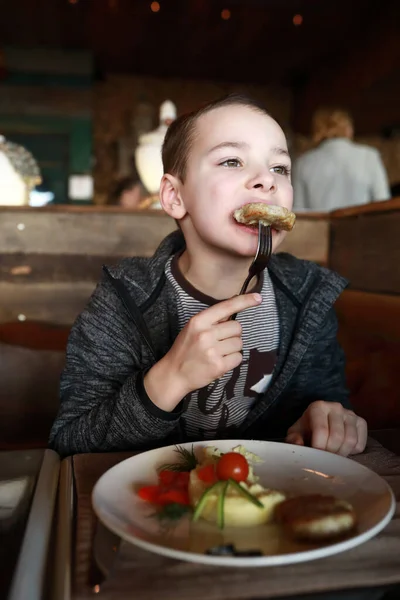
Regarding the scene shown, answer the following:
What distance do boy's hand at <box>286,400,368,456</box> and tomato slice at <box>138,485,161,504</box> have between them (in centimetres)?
33

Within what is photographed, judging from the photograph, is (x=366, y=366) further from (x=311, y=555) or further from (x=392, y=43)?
(x=392, y=43)

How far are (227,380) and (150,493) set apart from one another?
1.91 ft

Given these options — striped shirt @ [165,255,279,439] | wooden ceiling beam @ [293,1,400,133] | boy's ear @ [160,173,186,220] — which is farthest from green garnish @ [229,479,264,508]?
wooden ceiling beam @ [293,1,400,133]

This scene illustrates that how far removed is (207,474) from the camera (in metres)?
0.67

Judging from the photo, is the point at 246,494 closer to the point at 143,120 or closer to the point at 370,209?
the point at 370,209

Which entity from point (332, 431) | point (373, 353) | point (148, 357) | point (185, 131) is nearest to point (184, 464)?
point (332, 431)

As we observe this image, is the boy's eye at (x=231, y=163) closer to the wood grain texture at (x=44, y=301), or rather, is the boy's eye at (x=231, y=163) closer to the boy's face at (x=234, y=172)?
the boy's face at (x=234, y=172)

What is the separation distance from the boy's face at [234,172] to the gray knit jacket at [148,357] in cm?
21

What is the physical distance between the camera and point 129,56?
19.6ft

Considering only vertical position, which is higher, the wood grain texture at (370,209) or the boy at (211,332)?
the wood grain texture at (370,209)

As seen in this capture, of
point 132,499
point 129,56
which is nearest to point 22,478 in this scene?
point 132,499

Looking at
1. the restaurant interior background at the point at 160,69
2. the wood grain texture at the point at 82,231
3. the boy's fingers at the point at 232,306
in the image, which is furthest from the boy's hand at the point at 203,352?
the restaurant interior background at the point at 160,69

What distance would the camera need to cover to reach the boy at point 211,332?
91cm

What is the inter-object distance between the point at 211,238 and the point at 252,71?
5.81 meters
